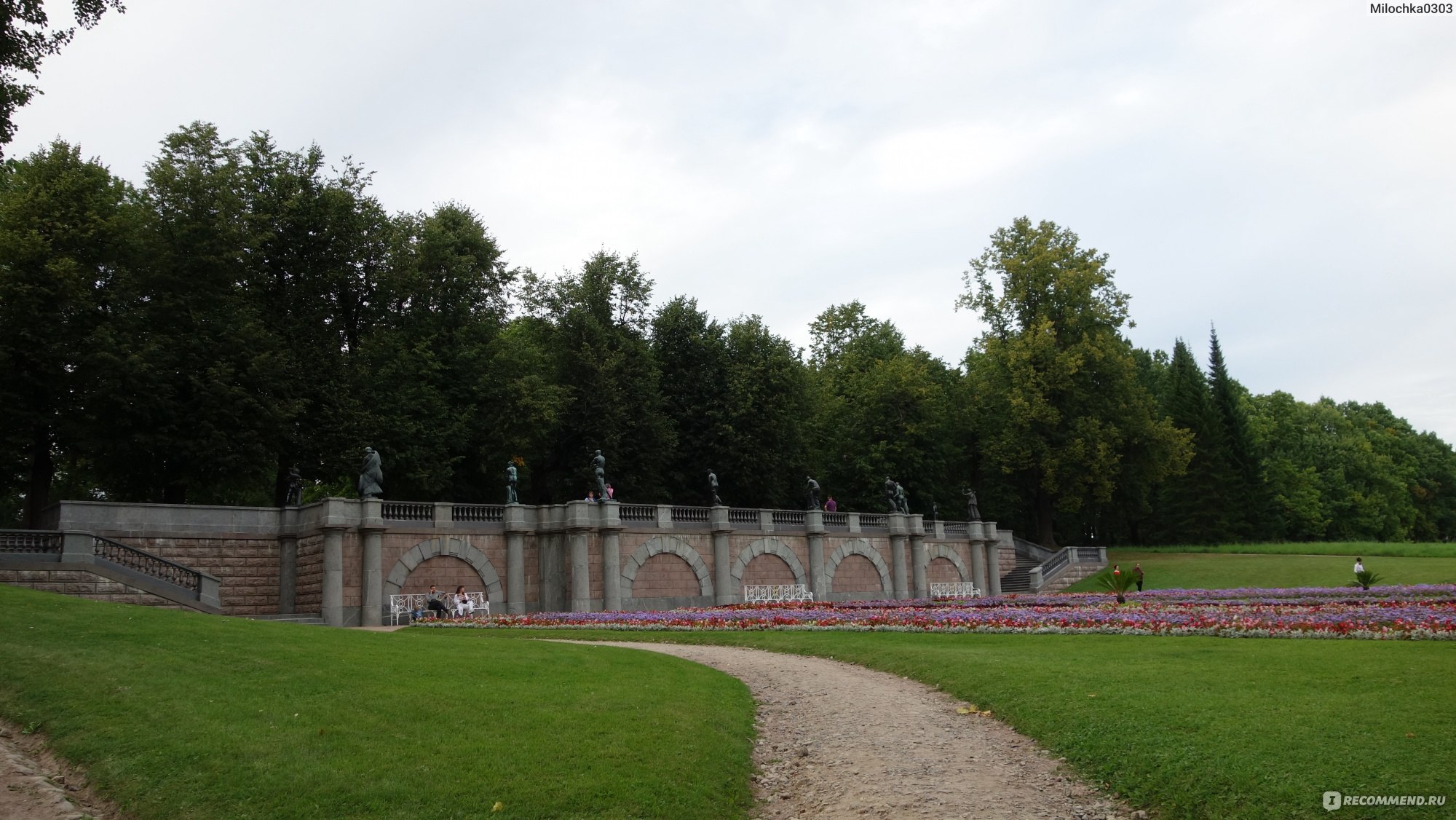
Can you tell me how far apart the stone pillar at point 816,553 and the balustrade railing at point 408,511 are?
55.7ft

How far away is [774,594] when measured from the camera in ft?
136

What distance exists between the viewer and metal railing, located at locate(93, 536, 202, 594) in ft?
84.6

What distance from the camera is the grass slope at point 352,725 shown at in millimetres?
8930

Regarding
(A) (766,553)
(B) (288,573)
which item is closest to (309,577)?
(B) (288,573)

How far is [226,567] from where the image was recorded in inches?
1230

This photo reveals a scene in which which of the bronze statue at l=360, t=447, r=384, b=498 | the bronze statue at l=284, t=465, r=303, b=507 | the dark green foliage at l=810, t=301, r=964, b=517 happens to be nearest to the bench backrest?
the bronze statue at l=360, t=447, r=384, b=498

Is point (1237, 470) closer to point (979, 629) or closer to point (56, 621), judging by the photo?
point (979, 629)

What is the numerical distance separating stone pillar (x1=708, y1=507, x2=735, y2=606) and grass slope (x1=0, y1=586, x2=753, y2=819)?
24.3 m

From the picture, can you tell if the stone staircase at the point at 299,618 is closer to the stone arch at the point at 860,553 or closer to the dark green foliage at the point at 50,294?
the dark green foliage at the point at 50,294

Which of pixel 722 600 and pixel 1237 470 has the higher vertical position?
pixel 1237 470

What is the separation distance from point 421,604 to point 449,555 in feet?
7.37

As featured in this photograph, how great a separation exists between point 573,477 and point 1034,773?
36.7m

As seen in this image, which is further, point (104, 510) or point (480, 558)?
point (480, 558)

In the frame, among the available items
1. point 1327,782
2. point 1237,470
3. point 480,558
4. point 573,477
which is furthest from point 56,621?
point 1237,470
